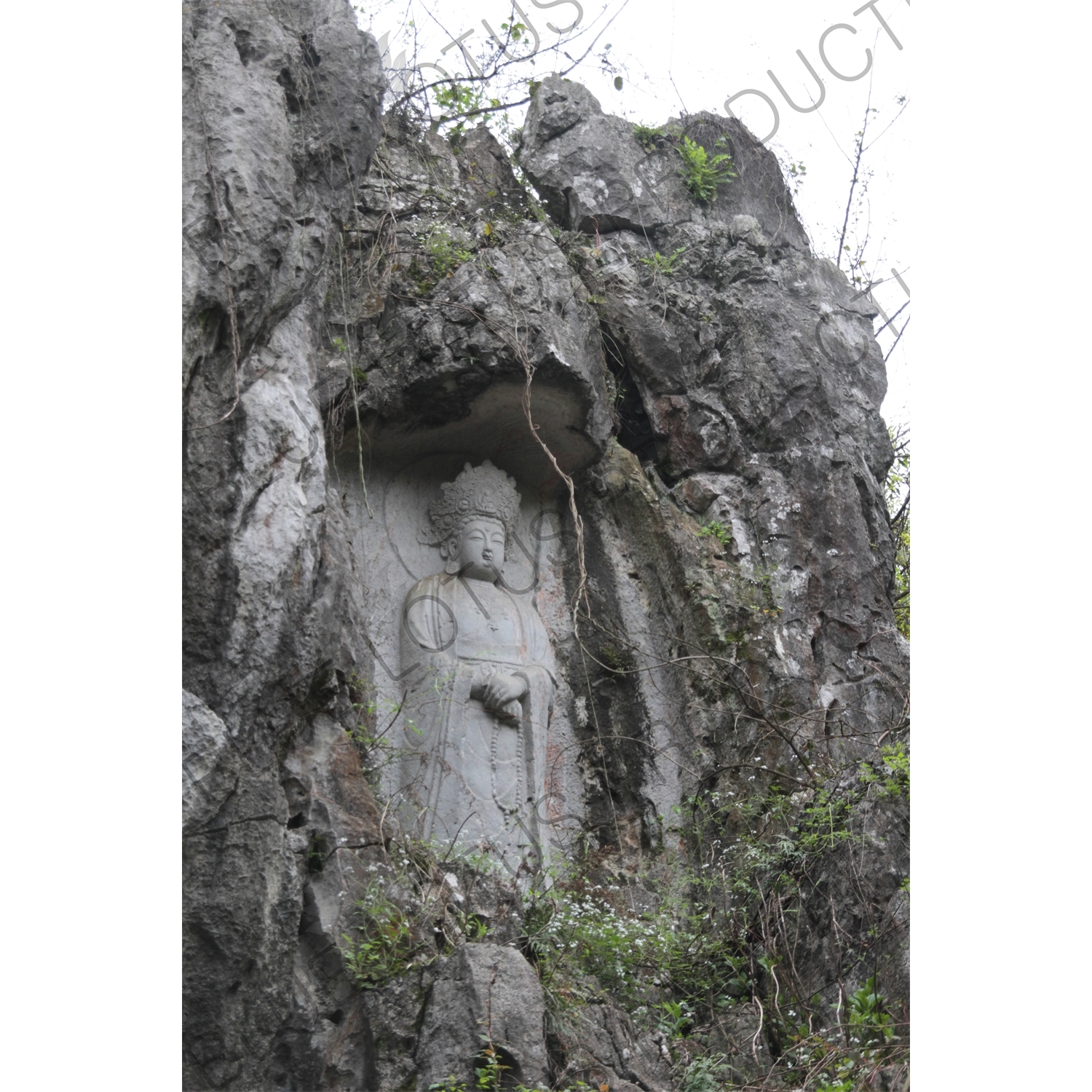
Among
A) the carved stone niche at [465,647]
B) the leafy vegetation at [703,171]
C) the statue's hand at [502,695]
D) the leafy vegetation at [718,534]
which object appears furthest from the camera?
the leafy vegetation at [703,171]

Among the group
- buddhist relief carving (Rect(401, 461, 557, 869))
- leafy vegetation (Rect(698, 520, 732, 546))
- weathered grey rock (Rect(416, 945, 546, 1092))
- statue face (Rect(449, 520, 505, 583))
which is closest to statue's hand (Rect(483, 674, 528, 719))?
buddhist relief carving (Rect(401, 461, 557, 869))

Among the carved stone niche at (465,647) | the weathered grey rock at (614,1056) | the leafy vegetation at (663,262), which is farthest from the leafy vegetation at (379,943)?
the leafy vegetation at (663,262)

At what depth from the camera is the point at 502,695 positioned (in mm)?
7246

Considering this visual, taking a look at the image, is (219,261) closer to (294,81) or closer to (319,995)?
(294,81)

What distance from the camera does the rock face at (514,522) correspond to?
519 centimetres

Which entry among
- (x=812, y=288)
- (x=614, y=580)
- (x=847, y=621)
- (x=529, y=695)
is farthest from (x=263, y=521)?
(x=812, y=288)

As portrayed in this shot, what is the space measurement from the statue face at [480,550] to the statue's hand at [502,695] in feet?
2.28

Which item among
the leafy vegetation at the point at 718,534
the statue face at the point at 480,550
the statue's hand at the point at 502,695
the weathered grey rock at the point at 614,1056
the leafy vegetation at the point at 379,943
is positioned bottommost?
the weathered grey rock at the point at 614,1056

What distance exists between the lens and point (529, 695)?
7.43 metres

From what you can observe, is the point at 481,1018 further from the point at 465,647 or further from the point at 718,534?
the point at 718,534

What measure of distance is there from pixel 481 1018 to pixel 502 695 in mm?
2455

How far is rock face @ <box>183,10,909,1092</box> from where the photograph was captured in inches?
204

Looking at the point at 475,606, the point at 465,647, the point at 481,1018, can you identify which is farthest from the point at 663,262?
the point at 481,1018

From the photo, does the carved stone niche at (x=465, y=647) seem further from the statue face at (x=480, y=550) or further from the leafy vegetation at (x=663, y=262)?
the leafy vegetation at (x=663, y=262)
